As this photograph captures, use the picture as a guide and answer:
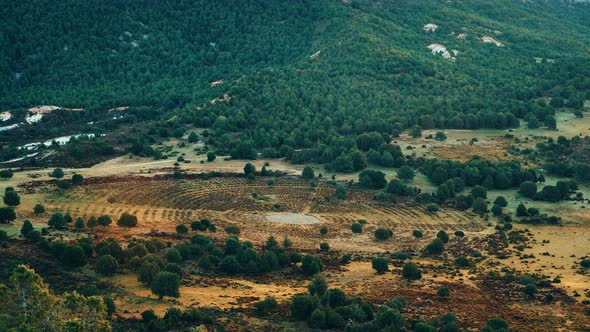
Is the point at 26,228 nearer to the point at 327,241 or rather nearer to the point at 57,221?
the point at 57,221

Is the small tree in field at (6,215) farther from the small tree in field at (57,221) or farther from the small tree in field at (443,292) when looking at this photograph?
the small tree in field at (443,292)

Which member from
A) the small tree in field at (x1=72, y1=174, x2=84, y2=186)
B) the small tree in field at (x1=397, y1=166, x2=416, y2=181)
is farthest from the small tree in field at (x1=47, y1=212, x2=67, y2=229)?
the small tree in field at (x1=397, y1=166, x2=416, y2=181)

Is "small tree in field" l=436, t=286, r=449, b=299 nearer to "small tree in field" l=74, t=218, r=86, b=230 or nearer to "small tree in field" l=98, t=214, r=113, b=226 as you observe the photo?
"small tree in field" l=98, t=214, r=113, b=226

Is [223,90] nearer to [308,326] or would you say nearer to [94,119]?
[94,119]

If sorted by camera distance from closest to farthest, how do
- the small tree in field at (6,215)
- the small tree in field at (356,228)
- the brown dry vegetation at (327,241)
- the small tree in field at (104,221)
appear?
the brown dry vegetation at (327,241), the small tree in field at (6,215), the small tree in field at (104,221), the small tree in field at (356,228)

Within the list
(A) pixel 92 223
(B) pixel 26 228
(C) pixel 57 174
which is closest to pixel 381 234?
(A) pixel 92 223

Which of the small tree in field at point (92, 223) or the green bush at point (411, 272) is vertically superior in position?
the small tree in field at point (92, 223)

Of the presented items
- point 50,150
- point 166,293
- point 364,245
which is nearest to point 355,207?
point 364,245

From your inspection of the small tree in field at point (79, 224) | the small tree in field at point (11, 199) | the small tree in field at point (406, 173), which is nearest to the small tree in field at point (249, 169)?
the small tree in field at point (406, 173)
